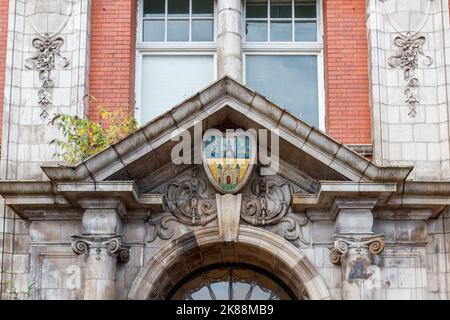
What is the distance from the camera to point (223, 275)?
14.7m

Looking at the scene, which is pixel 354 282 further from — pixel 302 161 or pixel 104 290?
pixel 104 290

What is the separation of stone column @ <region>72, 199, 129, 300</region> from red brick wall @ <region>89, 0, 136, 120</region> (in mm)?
1915

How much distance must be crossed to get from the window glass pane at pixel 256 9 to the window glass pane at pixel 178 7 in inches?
34.7

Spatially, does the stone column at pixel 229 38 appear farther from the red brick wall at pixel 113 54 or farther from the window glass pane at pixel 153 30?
the red brick wall at pixel 113 54

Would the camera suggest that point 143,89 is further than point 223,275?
Yes

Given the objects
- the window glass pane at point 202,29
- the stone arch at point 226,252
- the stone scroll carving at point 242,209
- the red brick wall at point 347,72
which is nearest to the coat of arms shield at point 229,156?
the stone scroll carving at point 242,209

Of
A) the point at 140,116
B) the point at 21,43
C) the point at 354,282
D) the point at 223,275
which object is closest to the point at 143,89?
the point at 140,116

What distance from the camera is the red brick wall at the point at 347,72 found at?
15156 mm

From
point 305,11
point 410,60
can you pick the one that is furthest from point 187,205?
point 305,11

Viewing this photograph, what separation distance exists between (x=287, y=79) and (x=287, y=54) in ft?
1.23

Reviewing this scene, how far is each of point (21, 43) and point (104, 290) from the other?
155 inches
